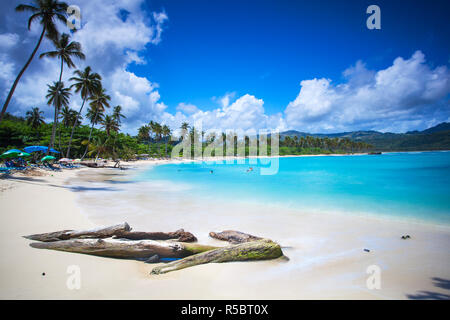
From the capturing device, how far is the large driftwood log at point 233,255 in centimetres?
423

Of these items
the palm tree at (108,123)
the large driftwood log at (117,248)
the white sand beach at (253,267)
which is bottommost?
the white sand beach at (253,267)

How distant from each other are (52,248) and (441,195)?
2241 centimetres

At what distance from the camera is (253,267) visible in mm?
4387

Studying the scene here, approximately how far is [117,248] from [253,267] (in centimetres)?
310

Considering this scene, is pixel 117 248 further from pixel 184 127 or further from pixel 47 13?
pixel 184 127

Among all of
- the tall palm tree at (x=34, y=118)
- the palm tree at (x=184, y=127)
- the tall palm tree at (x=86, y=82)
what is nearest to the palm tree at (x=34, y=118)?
the tall palm tree at (x=34, y=118)

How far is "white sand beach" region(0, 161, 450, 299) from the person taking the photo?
349cm

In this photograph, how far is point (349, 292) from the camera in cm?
362

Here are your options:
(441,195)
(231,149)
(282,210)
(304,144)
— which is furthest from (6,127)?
(304,144)

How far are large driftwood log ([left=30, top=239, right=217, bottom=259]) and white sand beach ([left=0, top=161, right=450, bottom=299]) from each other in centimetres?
15

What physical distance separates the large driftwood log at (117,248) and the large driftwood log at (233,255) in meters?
0.50

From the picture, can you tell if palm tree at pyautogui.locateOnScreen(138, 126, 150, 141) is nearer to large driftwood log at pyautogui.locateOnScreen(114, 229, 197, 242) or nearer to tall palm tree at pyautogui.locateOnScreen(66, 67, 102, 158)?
tall palm tree at pyautogui.locateOnScreen(66, 67, 102, 158)

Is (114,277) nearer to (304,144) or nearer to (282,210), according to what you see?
(282,210)

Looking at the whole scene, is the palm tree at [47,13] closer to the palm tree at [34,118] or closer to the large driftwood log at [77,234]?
the large driftwood log at [77,234]
